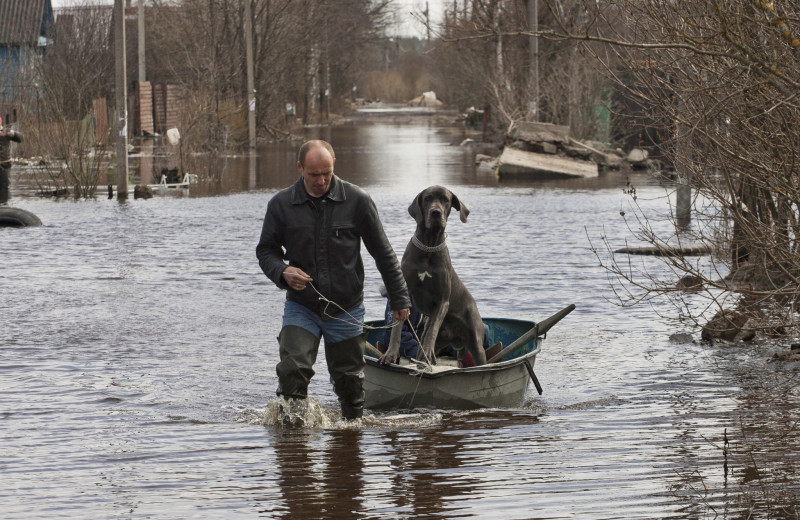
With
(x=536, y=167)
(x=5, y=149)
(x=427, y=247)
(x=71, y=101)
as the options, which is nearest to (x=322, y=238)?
(x=427, y=247)

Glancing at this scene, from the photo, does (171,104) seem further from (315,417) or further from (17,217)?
(315,417)

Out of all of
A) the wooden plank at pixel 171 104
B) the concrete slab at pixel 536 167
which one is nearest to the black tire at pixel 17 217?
the concrete slab at pixel 536 167

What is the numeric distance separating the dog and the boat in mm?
152

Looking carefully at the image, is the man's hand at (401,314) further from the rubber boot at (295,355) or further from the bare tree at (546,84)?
the bare tree at (546,84)

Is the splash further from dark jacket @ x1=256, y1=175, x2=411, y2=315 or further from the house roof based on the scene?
the house roof

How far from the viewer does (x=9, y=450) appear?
7.87 metres

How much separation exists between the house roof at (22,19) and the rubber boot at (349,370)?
2035 inches

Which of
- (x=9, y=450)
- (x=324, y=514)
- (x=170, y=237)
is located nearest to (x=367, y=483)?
(x=324, y=514)

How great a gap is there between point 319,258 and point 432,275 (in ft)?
4.43

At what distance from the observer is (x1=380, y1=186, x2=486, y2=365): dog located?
29.3 feet

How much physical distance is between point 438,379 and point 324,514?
94.5 inches

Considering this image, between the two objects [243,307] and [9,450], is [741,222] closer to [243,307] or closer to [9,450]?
[9,450]

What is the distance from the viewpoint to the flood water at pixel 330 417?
6.79 meters

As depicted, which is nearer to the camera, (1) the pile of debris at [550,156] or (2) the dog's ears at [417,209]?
(2) the dog's ears at [417,209]
